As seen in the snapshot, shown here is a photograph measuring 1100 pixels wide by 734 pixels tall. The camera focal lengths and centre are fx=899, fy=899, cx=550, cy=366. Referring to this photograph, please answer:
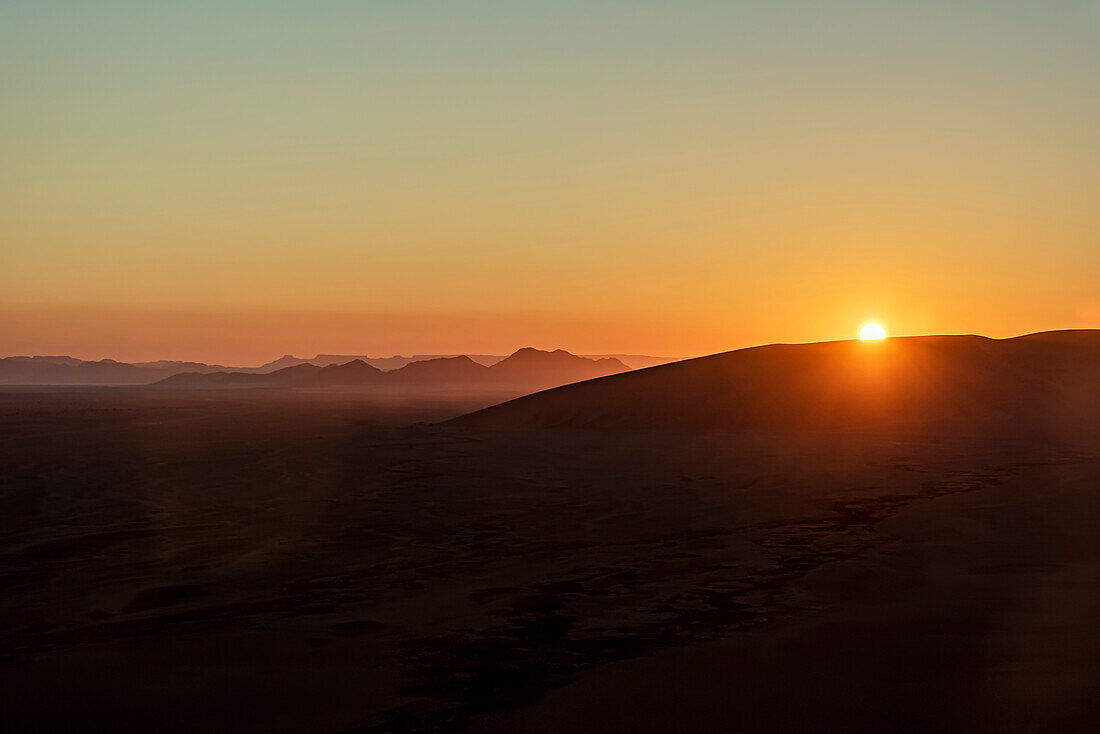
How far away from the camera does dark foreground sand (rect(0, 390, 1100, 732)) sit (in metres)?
7.81

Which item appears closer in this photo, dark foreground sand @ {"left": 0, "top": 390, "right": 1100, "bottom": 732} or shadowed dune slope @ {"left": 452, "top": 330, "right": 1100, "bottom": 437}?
dark foreground sand @ {"left": 0, "top": 390, "right": 1100, "bottom": 732}

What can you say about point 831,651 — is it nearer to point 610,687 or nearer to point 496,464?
point 610,687

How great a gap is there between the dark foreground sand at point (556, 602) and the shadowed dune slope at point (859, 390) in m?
17.4

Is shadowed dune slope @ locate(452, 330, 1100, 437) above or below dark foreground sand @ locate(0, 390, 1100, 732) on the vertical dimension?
above

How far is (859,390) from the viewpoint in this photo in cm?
4769

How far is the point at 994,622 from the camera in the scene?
33.0ft

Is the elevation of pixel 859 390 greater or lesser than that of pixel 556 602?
→ greater

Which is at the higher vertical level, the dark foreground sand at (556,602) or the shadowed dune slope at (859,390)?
the shadowed dune slope at (859,390)

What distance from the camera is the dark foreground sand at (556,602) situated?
781 cm

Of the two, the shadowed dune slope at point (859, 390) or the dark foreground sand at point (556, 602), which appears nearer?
the dark foreground sand at point (556, 602)

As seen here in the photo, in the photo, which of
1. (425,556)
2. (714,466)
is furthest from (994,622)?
(714,466)

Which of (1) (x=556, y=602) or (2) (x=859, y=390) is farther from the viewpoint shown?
(2) (x=859, y=390)

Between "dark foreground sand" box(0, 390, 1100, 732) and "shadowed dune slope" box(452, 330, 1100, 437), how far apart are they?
17.4 m

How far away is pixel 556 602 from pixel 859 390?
131 feet
